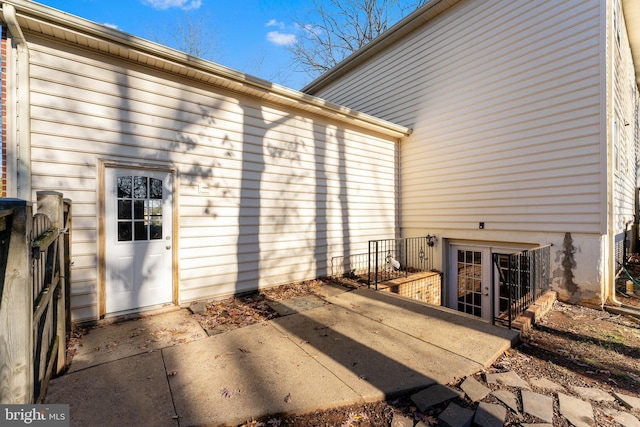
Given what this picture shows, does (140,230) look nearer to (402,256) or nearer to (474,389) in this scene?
(474,389)

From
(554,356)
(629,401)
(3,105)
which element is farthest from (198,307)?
(629,401)

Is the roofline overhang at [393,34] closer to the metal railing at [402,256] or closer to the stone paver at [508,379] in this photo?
the metal railing at [402,256]

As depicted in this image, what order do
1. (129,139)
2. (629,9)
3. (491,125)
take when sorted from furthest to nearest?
1. (629,9)
2. (491,125)
3. (129,139)

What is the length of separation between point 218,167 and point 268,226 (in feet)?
4.46

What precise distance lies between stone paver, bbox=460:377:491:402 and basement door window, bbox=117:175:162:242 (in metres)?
4.11

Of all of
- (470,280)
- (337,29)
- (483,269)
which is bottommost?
(470,280)

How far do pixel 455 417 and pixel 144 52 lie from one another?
208 inches

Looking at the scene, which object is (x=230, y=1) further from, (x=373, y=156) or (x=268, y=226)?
(x=268, y=226)

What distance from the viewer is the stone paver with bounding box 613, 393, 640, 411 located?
7.53 ft

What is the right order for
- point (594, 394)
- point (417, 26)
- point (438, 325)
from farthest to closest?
point (417, 26) < point (438, 325) < point (594, 394)

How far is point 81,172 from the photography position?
3.58 m

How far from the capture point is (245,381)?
2506 mm

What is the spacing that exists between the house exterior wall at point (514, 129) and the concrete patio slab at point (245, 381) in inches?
193

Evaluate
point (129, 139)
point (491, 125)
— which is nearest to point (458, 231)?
point (491, 125)
